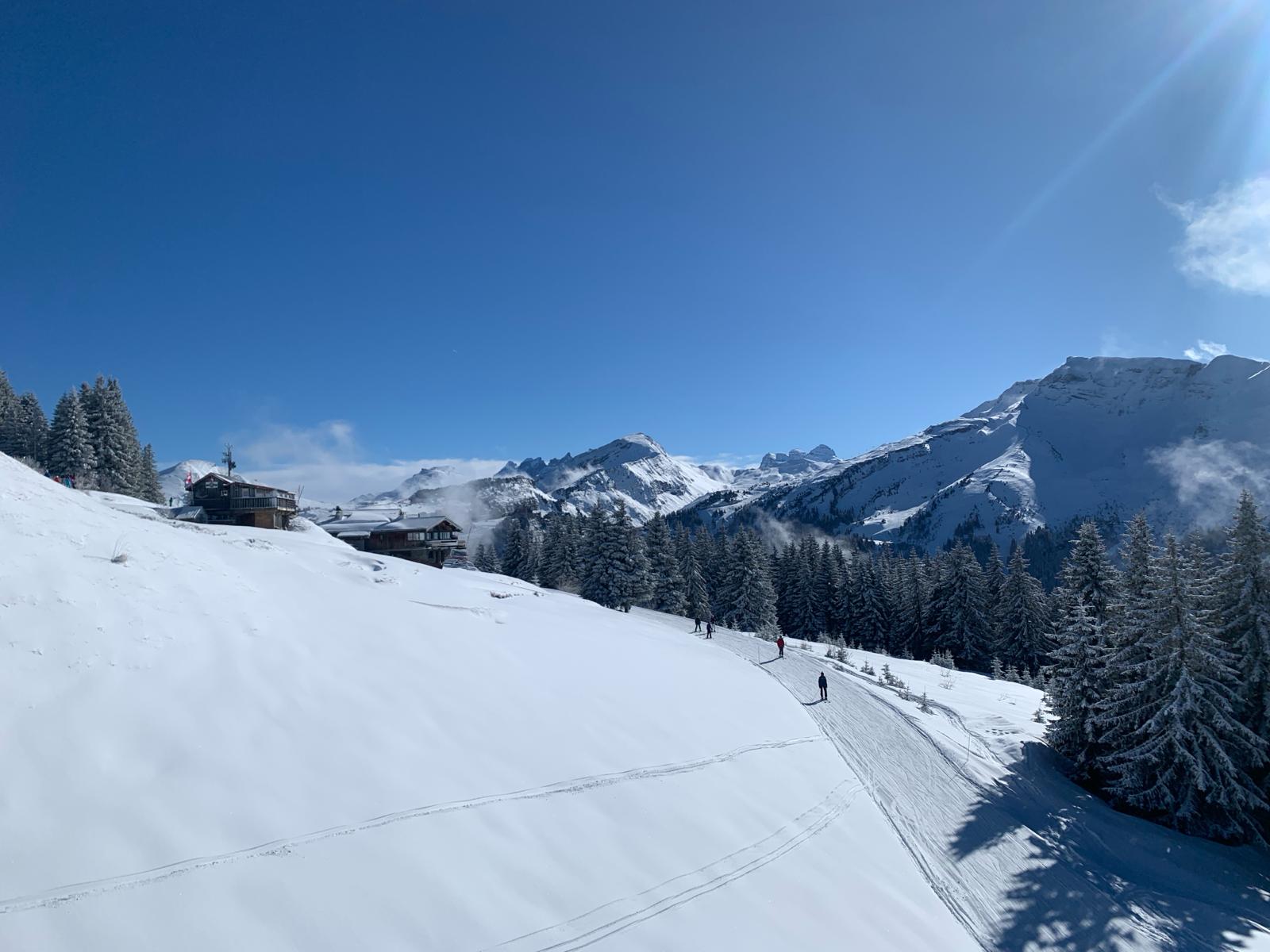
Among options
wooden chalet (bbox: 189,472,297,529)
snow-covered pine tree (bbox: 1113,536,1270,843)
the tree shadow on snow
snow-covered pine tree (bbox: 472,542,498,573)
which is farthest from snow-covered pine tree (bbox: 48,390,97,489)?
snow-covered pine tree (bbox: 1113,536,1270,843)

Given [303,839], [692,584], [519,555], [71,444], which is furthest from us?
[519,555]

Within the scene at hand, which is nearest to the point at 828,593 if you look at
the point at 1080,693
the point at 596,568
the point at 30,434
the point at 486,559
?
the point at 596,568

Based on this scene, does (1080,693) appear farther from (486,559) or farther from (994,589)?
(486,559)

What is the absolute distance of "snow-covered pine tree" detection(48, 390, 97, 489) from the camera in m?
43.2

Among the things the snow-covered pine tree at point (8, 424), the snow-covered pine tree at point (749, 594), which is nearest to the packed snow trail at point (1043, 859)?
the snow-covered pine tree at point (749, 594)

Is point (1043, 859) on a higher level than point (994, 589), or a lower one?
lower

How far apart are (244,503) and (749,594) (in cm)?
3889

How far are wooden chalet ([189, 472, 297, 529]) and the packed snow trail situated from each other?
1525 inches

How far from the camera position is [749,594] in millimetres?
51156

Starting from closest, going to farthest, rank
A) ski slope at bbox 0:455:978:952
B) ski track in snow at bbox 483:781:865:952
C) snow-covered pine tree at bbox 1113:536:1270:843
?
ski slope at bbox 0:455:978:952
ski track in snow at bbox 483:781:865:952
snow-covered pine tree at bbox 1113:536:1270:843

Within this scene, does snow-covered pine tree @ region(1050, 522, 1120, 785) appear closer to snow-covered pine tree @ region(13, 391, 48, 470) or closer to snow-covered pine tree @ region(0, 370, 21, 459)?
snow-covered pine tree @ region(13, 391, 48, 470)

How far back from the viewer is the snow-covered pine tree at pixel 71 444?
43188mm

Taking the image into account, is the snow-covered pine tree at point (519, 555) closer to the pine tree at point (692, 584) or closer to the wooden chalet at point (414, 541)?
the wooden chalet at point (414, 541)

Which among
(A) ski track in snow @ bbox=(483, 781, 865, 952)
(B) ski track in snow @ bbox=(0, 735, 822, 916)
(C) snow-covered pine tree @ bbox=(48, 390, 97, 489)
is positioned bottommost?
(A) ski track in snow @ bbox=(483, 781, 865, 952)
